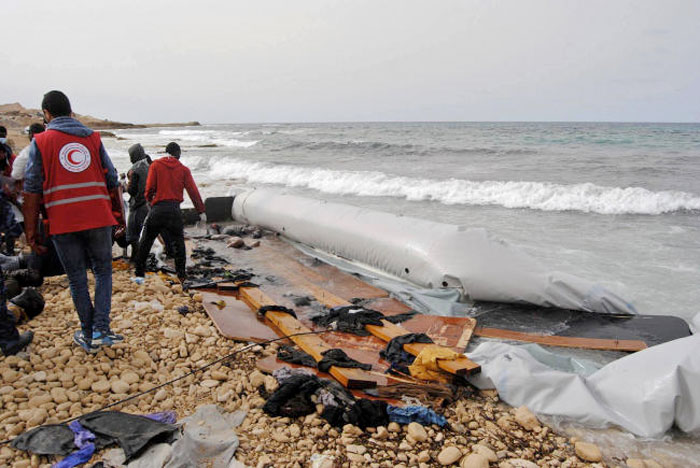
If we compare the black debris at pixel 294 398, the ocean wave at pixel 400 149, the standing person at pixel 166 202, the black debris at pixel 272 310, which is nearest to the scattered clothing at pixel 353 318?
the black debris at pixel 272 310

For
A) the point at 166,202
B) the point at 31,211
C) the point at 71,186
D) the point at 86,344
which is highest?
the point at 71,186

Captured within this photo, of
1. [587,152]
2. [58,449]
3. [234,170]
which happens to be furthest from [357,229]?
[587,152]

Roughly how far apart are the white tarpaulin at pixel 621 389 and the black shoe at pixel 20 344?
3.31m

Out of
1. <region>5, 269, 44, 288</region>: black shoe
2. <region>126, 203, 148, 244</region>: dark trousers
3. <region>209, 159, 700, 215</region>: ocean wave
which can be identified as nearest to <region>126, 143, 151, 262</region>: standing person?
<region>126, 203, 148, 244</region>: dark trousers

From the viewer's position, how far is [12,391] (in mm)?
2893

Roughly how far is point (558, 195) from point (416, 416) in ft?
36.0

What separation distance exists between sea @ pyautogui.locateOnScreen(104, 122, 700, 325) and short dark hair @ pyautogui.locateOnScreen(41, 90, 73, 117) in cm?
566

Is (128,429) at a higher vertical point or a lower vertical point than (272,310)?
higher

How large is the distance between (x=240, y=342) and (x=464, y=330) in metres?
2.09

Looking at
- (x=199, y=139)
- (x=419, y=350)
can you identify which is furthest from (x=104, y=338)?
(x=199, y=139)

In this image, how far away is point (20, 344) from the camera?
3.35 metres

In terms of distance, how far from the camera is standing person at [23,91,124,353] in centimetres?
303

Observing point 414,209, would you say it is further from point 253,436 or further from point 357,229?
point 253,436

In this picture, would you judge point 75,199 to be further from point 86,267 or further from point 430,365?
point 430,365
